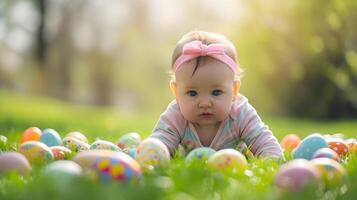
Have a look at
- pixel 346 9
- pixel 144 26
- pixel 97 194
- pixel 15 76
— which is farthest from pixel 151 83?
pixel 97 194

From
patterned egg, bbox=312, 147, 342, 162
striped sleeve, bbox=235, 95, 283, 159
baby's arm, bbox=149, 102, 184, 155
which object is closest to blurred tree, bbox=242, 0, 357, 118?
striped sleeve, bbox=235, 95, 283, 159

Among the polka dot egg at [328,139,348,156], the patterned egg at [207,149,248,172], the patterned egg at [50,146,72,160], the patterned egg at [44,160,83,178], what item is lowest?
the patterned egg at [44,160,83,178]

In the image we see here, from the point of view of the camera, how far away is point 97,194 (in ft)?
6.32

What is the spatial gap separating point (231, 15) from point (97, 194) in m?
14.3

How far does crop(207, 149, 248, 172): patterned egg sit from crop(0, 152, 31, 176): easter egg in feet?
2.84

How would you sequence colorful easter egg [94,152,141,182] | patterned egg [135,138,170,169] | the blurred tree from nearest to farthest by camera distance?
colorful easter egg [94,152,141,182] → patterned egg [135,138,170,169] → the blurred tree

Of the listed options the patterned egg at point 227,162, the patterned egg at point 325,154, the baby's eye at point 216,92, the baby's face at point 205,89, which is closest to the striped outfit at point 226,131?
the baby's face at point 205,89

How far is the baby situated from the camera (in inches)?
147

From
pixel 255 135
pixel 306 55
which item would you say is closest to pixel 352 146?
pixel 255 135

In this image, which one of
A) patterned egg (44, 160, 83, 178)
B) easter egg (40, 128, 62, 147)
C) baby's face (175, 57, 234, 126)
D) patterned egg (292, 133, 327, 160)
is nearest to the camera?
patterned egg (44, 160, 83, 178)

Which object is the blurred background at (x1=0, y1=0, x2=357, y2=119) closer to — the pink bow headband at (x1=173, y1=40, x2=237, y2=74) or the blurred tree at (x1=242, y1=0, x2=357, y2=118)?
the blurred tree at (x1=242, y1=0, x2=357, y2=118)

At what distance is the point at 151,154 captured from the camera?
307 cm

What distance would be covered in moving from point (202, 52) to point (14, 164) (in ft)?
4.73

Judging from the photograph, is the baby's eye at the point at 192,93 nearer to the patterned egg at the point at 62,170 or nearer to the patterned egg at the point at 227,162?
the patterned egg at the point at 227,162
